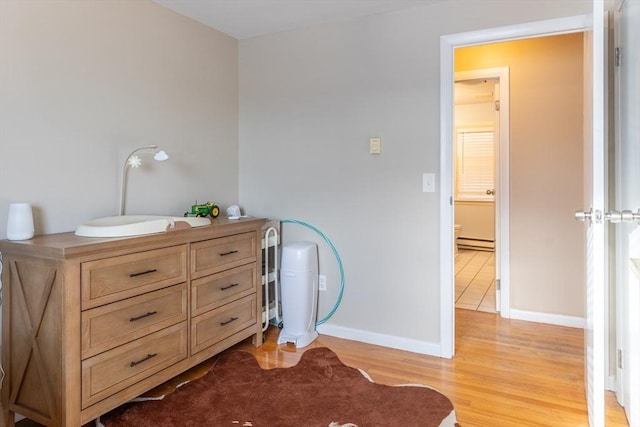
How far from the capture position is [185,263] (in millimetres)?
2184

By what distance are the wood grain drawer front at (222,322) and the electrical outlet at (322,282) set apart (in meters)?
0.55

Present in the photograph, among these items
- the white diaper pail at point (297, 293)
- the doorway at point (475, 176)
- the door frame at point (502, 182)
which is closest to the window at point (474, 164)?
the doorway at point (475, 176)

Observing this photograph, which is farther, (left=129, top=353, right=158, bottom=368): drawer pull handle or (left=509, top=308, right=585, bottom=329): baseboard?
(left=509, top=308, right=585, bottom=329): baseboard

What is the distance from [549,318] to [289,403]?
231 centimetres

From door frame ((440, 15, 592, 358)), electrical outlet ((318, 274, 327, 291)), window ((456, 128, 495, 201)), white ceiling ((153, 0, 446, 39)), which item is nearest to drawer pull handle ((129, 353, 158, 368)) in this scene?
electrical outlet ((318, 274, 327, 291))

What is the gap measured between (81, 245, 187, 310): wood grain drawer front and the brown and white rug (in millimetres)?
581

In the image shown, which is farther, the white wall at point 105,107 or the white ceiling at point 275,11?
the white ceiling at point 275,11

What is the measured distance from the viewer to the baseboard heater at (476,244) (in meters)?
6.61

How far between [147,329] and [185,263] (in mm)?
365

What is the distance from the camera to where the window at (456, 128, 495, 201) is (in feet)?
22.3

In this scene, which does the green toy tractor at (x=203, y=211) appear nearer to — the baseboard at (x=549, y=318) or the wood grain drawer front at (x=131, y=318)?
the wood grain drawer front at (x=131, y=318)

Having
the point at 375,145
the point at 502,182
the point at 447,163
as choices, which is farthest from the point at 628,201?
the point at 502,182

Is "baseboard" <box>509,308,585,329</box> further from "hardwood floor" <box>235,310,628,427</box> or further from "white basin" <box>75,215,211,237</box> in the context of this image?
"white basin" <box>75,215,211,237</box>

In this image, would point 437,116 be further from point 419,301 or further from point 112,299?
point 112,299
